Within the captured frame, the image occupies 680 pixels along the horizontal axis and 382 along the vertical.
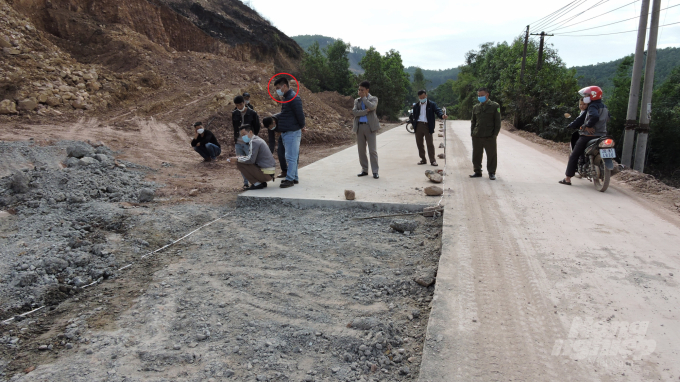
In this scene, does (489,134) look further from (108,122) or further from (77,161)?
(108,122)

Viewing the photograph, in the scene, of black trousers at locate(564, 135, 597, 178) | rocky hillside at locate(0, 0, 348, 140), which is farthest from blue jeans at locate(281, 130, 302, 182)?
rocky hillside at locate(0, 0, 348, 140)

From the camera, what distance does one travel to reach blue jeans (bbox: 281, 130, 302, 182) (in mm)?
6758

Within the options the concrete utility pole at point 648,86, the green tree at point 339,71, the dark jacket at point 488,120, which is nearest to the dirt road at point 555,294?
the dark jacket at point 488,120

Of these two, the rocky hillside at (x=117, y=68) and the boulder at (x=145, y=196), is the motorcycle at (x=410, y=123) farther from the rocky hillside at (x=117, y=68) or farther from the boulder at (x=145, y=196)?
the boulder at (x=145, y=196)

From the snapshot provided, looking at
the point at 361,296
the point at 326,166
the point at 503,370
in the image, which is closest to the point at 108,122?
the point at 326,166

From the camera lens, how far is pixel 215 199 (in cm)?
672

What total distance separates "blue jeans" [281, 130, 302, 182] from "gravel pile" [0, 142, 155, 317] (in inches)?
89.3

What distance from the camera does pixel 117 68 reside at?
19.2 meters

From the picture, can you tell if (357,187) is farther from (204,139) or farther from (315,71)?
(315,71)

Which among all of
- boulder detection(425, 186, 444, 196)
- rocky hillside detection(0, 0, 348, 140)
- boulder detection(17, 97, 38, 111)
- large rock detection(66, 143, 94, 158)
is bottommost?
boulder detection(425, 186, 444, 196)

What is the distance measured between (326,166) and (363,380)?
6607mm

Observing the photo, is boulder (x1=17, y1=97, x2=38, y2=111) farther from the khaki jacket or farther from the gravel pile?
the khaki jacket

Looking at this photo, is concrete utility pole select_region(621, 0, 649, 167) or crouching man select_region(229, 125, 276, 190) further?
concrete utility pole select_region(621, 0, 649, 167)

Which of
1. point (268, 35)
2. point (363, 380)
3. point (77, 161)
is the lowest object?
point (363, 380)
